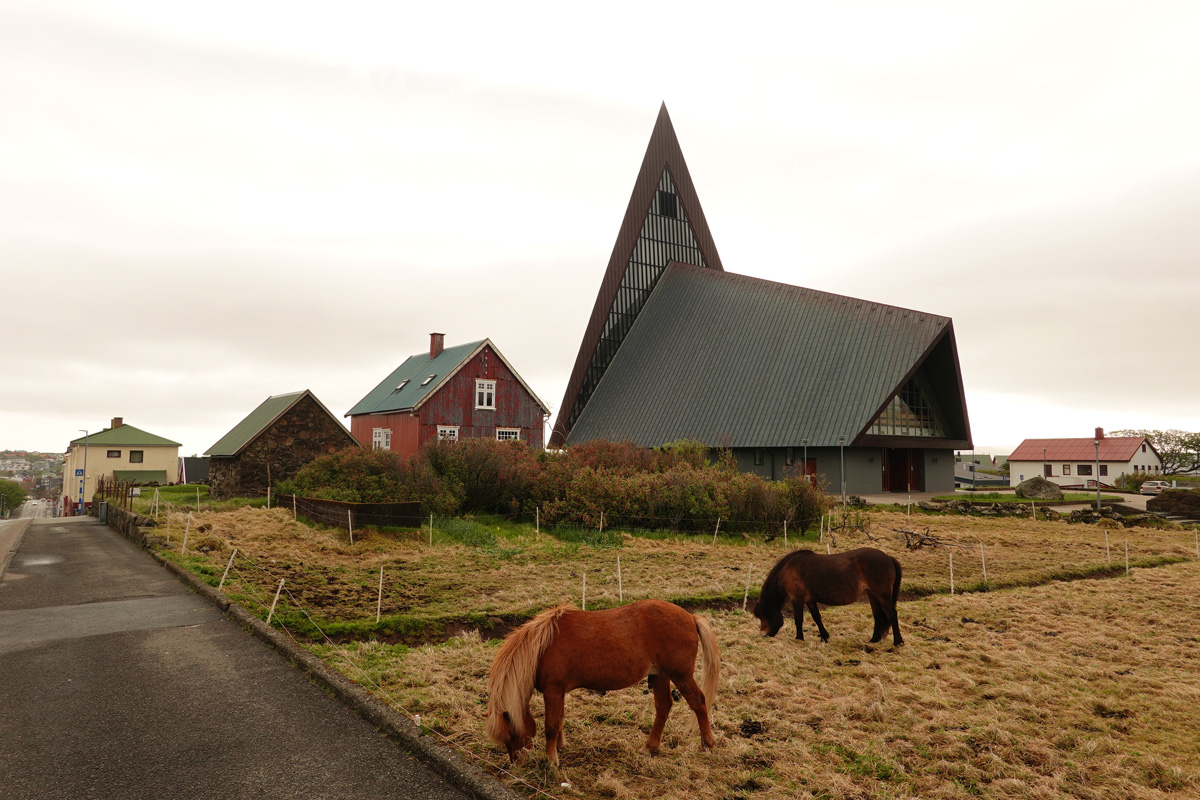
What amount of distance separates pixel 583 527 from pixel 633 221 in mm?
40130

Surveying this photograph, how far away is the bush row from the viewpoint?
73.1 feet

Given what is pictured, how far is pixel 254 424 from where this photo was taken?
1323 inches

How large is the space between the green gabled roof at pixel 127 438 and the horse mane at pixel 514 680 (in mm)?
79877

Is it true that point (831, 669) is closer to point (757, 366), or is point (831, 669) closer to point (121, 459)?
point (757, 366)

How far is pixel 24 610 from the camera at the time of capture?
1207cm

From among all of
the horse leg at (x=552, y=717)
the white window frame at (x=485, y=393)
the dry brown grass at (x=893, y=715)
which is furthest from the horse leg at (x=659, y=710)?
the white window frame at (x=485, y=393)

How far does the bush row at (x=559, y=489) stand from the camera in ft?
73.1

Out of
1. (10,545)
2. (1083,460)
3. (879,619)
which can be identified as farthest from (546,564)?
(1083,460)

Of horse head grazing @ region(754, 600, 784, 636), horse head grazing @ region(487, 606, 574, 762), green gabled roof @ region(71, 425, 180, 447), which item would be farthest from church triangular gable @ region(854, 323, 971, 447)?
green gabled roof @ region(71, 425, 180, 447)

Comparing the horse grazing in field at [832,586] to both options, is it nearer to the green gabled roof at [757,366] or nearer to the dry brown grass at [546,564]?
the dry brown grass at [546,564]

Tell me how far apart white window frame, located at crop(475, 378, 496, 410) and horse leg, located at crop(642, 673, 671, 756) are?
33.1 metres

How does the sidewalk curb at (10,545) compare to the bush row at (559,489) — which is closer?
the sidewalk curb at (10,545)

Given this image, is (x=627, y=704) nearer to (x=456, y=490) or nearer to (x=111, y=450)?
(x=456, y=490)

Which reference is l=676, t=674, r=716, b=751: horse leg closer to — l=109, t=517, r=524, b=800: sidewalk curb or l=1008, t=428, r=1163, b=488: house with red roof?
l=109, t=517, r=524, b=800: sidewalk curb
